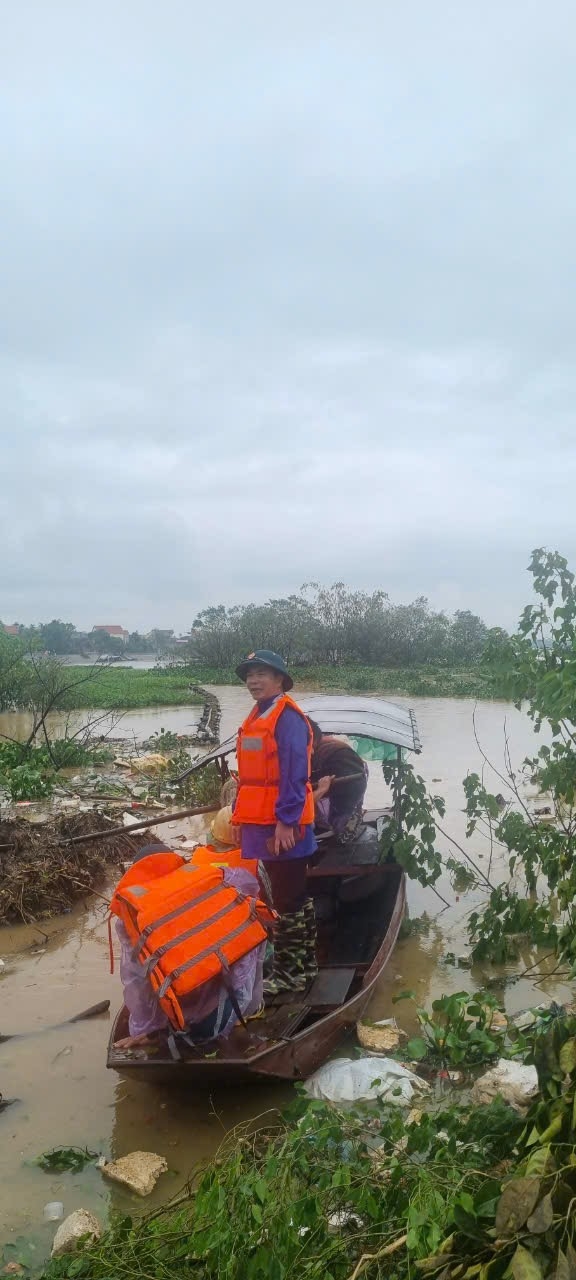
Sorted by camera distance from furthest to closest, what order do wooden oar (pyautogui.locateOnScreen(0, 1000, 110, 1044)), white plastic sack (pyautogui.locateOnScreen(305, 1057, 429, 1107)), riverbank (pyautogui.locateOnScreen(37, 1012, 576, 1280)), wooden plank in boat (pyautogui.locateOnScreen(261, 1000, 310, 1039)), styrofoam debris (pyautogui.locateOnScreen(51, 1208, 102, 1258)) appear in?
wooden oar (pyautogui.locateOnScreen(0, 1000, 110, 1044)) < wooden plank in boat (pyautogui.locateOnScreen(261, 1000, 310, 1039)) < white plastic sack (pyautogui.locateOnScreen(305, 1057, 429, 1107)) < styrofoam debris (pyautogui.locateOnScreen(51, 1208, 102, 1258)) < riverbank (pyautogui.locateOnScreen(37, 1012, 576, 1280))

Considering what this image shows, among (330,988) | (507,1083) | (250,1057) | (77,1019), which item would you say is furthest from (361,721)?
(250,1057)

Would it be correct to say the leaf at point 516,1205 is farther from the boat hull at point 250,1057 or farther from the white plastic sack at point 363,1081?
the white plastic sack at point 363,1081

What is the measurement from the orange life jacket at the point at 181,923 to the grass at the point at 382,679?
22.3 m

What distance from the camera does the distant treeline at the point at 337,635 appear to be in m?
41.0

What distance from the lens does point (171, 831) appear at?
406 inches

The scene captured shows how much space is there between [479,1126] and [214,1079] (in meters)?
1.60

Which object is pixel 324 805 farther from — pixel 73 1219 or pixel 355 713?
pixel 73 1219

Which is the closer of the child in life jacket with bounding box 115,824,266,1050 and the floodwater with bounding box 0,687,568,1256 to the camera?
the floodwater with bounding box 0,687,568,1256

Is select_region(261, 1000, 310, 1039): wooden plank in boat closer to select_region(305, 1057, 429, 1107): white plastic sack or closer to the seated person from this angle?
select_region(305, 1057, 429, 1107): white plastic sack

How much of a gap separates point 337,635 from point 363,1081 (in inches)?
1468

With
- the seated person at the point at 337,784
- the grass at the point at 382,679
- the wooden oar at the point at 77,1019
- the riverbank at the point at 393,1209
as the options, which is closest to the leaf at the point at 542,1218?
the riverbank at the point at 393,1209

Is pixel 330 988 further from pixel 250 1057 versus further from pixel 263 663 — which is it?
pixel 263 663

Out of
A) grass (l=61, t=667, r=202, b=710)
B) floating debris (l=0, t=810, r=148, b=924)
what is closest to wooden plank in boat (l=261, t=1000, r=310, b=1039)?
floating debris (l=0, t=810, r=148, b=924)

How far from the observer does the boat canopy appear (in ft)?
21.2
